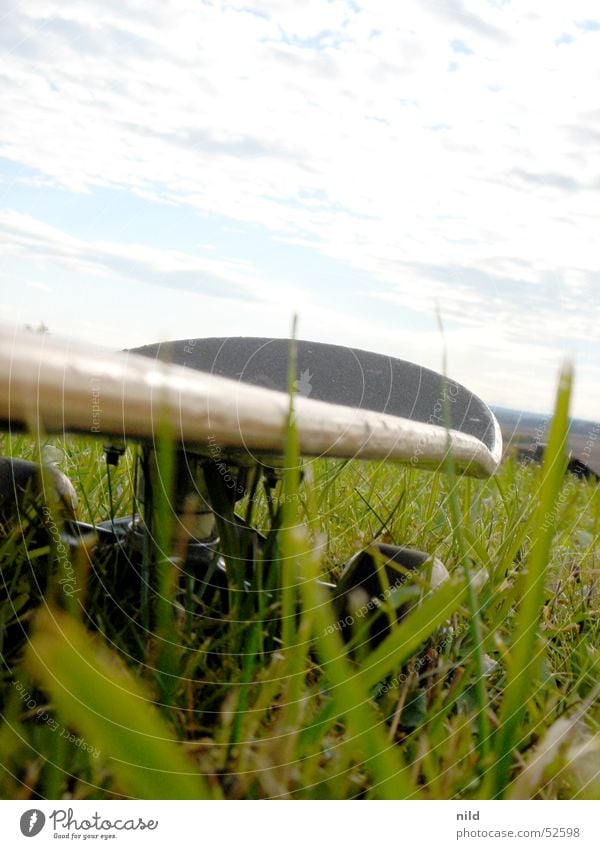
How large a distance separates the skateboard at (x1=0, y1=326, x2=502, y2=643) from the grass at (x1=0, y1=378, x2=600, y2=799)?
1.6 inches

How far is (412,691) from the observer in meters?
0.72

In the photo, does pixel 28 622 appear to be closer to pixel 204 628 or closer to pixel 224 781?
pixel 204 628

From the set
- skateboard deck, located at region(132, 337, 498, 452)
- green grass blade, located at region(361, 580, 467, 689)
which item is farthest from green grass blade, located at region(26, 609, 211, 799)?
skateboard deck, located at region(132, 337, 498, 452)

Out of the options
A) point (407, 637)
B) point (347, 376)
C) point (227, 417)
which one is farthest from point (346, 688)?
point (347, 376)

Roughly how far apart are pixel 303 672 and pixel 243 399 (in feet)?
0.58

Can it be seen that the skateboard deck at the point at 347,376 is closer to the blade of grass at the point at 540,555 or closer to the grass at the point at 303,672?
the grass at the point at 303,672

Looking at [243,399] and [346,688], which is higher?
[243,399]

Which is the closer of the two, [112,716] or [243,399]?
[112,716]

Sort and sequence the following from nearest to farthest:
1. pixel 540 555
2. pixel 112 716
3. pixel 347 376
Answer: pixel 112 716 → pixel 540 555 → pixel 347 376

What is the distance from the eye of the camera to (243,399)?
560 mm

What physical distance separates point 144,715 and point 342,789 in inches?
13.2

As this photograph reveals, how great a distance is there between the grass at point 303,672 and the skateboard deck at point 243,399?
50mm

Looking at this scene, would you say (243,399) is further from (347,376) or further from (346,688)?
(347,376)

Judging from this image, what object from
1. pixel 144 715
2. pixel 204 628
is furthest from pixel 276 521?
pixel 144 715
